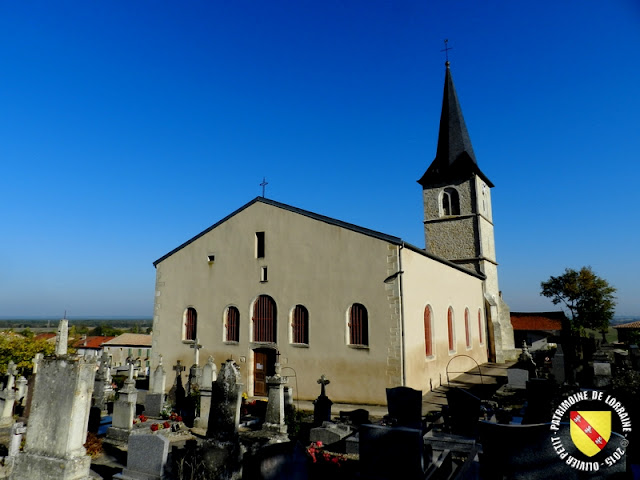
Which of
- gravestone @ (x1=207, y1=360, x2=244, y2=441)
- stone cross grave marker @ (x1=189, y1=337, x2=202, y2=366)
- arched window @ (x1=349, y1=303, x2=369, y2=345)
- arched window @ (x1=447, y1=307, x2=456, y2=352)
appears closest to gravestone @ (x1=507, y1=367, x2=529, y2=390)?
arched window @ (x1=447, y1=307, x2=456, y2=352)

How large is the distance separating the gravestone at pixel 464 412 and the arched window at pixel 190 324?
11136 mm

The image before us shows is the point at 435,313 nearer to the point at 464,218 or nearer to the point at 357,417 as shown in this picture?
the point at 357,417

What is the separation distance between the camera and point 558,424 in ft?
14.8

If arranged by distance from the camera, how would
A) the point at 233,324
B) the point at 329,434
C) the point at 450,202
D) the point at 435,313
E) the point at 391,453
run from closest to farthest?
the point at 391,453, the point at 329,434, the point at 233,324, the point at 435,313, the point at 450,202

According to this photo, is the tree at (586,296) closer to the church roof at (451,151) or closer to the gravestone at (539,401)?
the church roof at (451,151)

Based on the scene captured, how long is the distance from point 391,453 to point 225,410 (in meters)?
2.83

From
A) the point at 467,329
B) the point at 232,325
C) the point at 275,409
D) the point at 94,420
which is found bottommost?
the point at 94,420

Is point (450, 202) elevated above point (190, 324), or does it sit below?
above

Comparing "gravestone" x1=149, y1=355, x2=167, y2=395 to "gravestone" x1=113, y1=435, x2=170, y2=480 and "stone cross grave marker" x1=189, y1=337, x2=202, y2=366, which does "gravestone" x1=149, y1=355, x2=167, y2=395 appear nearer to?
"stone cross grave marker" x1=189, y1=337, x2=202, y2=366

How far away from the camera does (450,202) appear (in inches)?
1006

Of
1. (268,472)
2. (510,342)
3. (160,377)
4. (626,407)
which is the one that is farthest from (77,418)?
(510,342)

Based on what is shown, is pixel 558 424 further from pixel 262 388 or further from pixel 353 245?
pixel 262 388

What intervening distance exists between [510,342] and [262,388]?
1698 cm

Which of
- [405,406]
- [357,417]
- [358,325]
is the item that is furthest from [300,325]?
[405,406]
